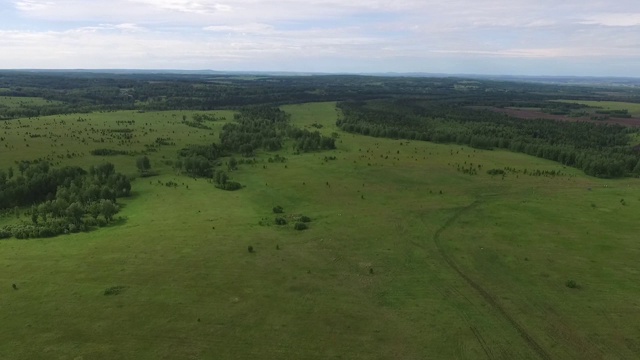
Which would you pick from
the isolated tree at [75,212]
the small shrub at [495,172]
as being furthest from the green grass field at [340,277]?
the small shrub at [495,172]

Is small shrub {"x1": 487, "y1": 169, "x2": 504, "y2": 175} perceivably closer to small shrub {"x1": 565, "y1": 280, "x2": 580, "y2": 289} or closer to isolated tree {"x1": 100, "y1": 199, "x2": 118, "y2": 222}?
small shrub {"x1": 565, "y1": 280, "x2": 580, "y2": 289}

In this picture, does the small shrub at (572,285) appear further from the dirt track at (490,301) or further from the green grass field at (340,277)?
the dirt track at (490,301)

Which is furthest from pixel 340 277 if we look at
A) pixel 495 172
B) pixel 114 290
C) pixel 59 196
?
pixel 495 172

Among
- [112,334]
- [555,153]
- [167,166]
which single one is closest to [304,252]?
[112,334]

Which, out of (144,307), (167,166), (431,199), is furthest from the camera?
(167,166)

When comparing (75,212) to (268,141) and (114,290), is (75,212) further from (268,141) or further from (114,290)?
(268,141)

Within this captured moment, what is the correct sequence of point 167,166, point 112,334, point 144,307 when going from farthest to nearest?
point 167,166, point 144,307, point 112,334

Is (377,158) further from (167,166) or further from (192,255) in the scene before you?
(192,255)

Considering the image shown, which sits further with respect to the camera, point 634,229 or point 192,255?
point 634,229
